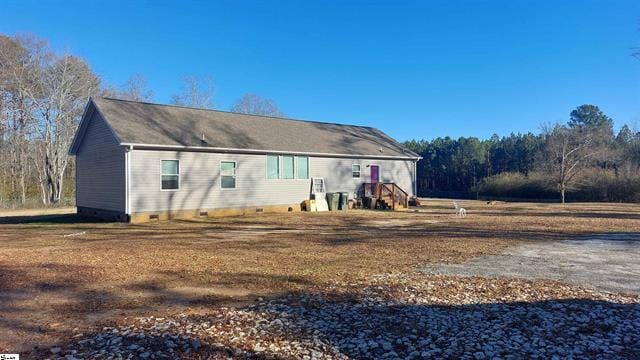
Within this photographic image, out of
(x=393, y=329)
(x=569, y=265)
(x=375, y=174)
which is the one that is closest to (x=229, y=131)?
(x=375, y=174)

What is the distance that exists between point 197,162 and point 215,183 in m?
1.21

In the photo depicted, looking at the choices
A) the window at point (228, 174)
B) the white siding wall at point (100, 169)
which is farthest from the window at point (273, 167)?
the white siding wall at point (100, 169)

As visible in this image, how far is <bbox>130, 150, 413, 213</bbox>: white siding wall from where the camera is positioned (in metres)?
16.6

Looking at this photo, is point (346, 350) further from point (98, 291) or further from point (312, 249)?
point (312, 249)

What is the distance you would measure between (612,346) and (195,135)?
56.6ft

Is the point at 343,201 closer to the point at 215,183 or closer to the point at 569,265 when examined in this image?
the point at 215,183

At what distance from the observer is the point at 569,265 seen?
795 cm

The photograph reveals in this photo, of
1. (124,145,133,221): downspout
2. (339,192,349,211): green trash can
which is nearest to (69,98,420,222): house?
(124,145,133,221): downspout


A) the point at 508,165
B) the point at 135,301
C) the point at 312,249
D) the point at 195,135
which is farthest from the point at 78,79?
the point at 508,165

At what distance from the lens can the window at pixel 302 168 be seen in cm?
2159

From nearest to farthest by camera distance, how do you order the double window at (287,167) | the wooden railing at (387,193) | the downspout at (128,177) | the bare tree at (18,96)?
the downspout at (128,177)
the double window at (287,167)
the wooden railing at (387,193)
the bare tree at (18,96)

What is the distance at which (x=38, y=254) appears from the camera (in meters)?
9.36

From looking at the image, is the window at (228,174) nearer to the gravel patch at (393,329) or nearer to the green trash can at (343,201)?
the green trash can at (343,201)

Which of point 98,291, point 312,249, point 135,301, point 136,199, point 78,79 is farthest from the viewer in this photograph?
point 78,79
